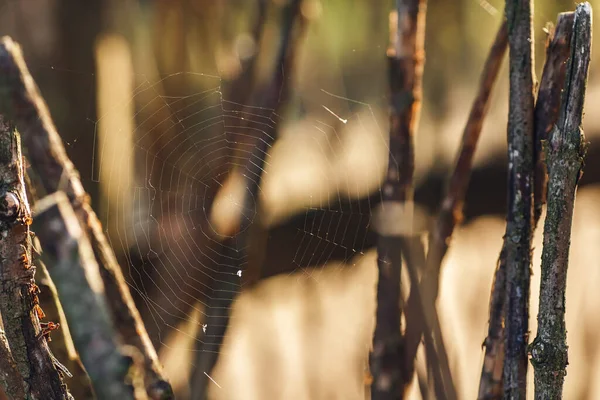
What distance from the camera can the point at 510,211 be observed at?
0.46m

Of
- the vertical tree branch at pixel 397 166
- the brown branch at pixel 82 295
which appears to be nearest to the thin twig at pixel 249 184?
the vertical tree branch at pixel 397 166

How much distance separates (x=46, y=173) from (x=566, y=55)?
0.40 meters

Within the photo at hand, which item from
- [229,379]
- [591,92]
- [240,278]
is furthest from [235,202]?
[591,92]

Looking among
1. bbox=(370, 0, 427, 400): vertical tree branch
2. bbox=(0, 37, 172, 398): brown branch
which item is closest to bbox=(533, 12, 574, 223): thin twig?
bbox=(370, 0, 427, 400): vertical tree branch

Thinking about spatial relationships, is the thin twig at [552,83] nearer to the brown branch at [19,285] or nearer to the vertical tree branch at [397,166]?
the vertical tree branch at [397,166]

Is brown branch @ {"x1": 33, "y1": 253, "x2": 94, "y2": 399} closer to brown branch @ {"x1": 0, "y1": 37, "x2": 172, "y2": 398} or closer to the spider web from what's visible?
brown branch @ {"x1": 0, "y1": 37, "x2": 172, "y2": 398}

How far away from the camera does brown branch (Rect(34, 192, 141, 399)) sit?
0.53 meters

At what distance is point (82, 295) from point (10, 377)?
13 cm

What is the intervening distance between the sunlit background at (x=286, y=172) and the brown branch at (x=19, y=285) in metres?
0.47

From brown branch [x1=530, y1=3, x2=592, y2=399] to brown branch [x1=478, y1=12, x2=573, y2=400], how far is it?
6cm

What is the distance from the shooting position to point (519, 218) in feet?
1.50

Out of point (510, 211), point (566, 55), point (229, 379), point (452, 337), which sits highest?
point (566, 55)

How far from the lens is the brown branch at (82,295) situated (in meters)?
0.53

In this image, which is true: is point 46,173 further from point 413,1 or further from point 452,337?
point 452,337
